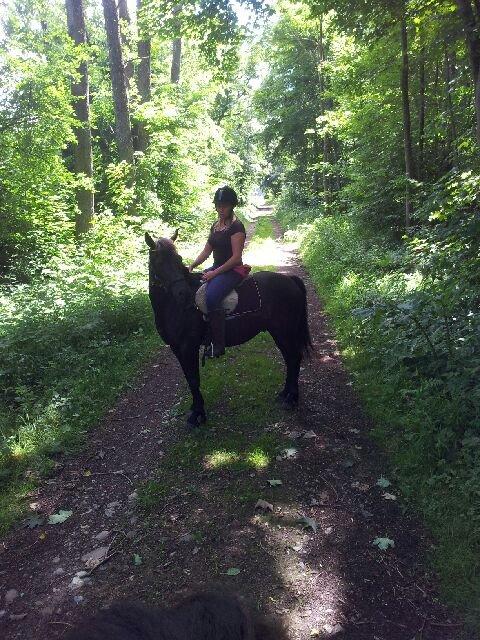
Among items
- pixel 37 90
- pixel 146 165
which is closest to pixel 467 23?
pixel 37 90

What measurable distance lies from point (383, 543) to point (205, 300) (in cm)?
303

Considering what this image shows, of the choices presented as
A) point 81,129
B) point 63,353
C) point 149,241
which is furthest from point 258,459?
point 81,129

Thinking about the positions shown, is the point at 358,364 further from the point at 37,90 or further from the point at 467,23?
the point at 37,90

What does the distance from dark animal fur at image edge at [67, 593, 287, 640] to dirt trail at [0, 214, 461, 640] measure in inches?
76.1

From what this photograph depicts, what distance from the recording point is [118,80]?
528 inches

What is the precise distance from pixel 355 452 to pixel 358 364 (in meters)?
2.17

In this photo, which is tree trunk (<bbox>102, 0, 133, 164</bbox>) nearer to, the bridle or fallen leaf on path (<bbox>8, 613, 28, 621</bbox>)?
the bridle

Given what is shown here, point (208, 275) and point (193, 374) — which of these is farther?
point (193, 374)

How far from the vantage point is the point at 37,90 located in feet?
32.2

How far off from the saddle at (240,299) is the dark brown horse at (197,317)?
2.2 inches

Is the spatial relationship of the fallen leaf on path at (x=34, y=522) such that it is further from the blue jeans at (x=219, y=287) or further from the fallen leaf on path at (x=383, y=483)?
the fallen leaf on path at (x=383, y=483)

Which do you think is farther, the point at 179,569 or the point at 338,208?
the point at 338,208

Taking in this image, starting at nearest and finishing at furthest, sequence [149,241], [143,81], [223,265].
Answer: [149,241], [223,265], [143,81]

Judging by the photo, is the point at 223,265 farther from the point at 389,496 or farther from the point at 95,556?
the point at 95,556
